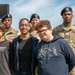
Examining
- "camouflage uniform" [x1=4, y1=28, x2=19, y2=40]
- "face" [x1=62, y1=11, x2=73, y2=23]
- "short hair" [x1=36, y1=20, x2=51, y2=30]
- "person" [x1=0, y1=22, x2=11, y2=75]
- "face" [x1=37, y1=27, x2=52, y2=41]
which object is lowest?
"person" [x1=0, y1=22, x2=11, y2=75]

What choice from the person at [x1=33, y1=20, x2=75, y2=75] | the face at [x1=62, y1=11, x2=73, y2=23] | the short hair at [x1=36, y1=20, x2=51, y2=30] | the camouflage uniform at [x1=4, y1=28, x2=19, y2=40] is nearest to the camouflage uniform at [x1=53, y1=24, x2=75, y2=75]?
the face at [x1=62, y1=11, x2=73, y2=23]

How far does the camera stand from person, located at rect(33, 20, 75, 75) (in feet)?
14.5

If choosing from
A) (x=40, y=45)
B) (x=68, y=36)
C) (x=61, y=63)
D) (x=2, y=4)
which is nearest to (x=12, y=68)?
(x=40, y=45)

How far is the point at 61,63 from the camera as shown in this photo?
4.45m

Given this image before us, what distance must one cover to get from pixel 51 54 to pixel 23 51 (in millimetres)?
896

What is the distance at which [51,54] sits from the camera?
176 inches

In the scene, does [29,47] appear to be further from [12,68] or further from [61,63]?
[61,63]

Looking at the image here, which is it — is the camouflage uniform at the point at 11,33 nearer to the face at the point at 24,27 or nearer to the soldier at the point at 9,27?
the soldier at the point at 9,27

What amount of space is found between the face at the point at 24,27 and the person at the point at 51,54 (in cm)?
70

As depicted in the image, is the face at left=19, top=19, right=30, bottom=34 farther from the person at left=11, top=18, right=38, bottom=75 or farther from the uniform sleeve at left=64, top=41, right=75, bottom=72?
the uniform sleeve at left=64, top=41, right=75, bottom=72

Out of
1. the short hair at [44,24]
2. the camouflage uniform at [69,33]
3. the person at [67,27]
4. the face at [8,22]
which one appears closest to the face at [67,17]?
the person at [67,27]

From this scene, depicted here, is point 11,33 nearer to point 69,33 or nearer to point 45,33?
point 69,33

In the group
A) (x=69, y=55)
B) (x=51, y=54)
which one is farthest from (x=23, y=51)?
(x=69, y=55)

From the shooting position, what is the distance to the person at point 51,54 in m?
4.43
